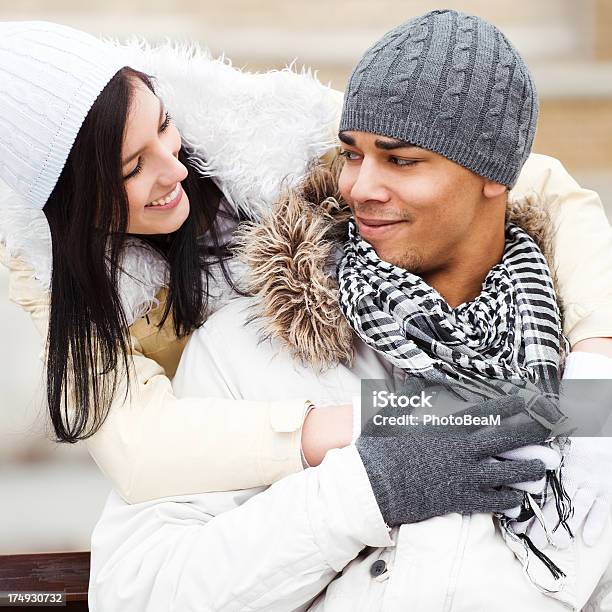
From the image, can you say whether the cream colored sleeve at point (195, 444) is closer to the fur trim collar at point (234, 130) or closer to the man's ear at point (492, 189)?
the fur trim collar at point (234, 130)

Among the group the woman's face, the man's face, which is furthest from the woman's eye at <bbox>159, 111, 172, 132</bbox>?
the man's face

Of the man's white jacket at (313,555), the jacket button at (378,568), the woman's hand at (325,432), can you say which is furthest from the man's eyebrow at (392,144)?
the jacket button at (378,568)

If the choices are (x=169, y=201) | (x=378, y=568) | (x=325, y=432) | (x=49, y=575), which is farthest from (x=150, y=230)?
(x=378, y=568)

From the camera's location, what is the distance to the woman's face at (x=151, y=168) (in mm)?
1587

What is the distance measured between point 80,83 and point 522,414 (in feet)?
3.12

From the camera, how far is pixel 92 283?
162cm

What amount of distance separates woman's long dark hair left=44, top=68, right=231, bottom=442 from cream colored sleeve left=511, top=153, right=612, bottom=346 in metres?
0.71

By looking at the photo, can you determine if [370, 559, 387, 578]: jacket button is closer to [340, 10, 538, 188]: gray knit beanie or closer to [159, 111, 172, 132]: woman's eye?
[340, 10, 538, 188]: gray knit beanie

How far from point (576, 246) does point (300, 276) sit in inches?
22.4

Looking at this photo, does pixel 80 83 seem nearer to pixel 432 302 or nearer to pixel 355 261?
pixel 355 261

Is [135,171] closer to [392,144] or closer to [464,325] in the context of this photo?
[392,144]

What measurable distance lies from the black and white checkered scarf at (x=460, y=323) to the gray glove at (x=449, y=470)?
0.14 metres

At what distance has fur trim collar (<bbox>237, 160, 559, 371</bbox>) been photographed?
1.56 meters

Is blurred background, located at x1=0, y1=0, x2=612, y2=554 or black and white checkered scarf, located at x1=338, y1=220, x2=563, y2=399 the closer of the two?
black and white checkered scarf, located at x1=338, y1=220, x2=563, y2=399
